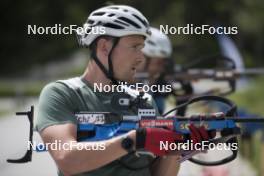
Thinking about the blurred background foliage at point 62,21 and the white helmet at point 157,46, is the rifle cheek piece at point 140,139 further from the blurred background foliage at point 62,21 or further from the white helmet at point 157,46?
the blurred background foliage at point 62,21

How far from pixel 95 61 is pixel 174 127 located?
0.56 meters

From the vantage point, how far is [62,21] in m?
35.6

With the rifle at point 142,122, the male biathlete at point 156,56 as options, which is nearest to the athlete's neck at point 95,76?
the rifle at point 142,122

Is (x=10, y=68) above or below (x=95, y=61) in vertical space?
above

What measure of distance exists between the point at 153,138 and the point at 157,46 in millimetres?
3525

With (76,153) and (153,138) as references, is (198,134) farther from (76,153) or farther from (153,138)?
(76,153)

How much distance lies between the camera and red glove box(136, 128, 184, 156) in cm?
338

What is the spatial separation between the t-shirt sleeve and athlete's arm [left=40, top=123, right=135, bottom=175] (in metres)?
0.03

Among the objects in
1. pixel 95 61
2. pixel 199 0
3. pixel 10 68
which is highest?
pixel 199 0

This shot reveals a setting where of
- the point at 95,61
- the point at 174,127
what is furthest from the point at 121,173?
the point at 95,61

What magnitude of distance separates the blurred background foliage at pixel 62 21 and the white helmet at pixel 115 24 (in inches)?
1160

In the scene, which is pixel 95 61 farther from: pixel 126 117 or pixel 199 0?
pixel 199 0

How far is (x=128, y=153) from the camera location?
3.43m

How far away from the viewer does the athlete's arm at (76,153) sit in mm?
3361
